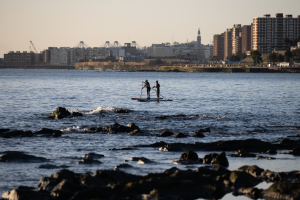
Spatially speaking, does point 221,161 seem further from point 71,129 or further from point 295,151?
point 71,129

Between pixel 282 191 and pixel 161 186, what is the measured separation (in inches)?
135

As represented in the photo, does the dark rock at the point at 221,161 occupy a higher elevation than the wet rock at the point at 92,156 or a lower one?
higher

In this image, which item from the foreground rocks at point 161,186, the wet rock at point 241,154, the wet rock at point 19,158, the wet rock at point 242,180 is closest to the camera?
the foreground rocks at point 161,186

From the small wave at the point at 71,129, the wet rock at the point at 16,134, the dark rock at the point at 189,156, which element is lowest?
the small wave at the point at 71,129

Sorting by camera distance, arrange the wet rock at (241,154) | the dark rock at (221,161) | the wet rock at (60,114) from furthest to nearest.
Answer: the wet rock at (60,114) < the wet rock at (241,154) < the dark rock at (221,161)

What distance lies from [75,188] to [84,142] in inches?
364

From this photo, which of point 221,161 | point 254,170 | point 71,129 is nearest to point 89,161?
point 221,161

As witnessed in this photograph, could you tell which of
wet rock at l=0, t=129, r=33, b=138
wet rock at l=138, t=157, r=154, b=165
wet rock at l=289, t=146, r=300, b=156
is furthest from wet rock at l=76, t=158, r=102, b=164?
wet rock at l=289, t=146, r=300, b=156

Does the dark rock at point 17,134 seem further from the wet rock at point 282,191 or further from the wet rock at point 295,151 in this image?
the wet rock at point 282,191

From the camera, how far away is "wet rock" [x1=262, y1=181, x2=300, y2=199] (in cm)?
1138

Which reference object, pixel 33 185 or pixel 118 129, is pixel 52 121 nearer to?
pixel 118 129

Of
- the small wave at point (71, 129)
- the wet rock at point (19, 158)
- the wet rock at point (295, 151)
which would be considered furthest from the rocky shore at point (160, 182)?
the small wave at point (71, 129)

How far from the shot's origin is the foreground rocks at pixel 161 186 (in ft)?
36.6

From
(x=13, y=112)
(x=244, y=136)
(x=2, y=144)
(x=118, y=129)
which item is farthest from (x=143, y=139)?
(x=13, y=112)
